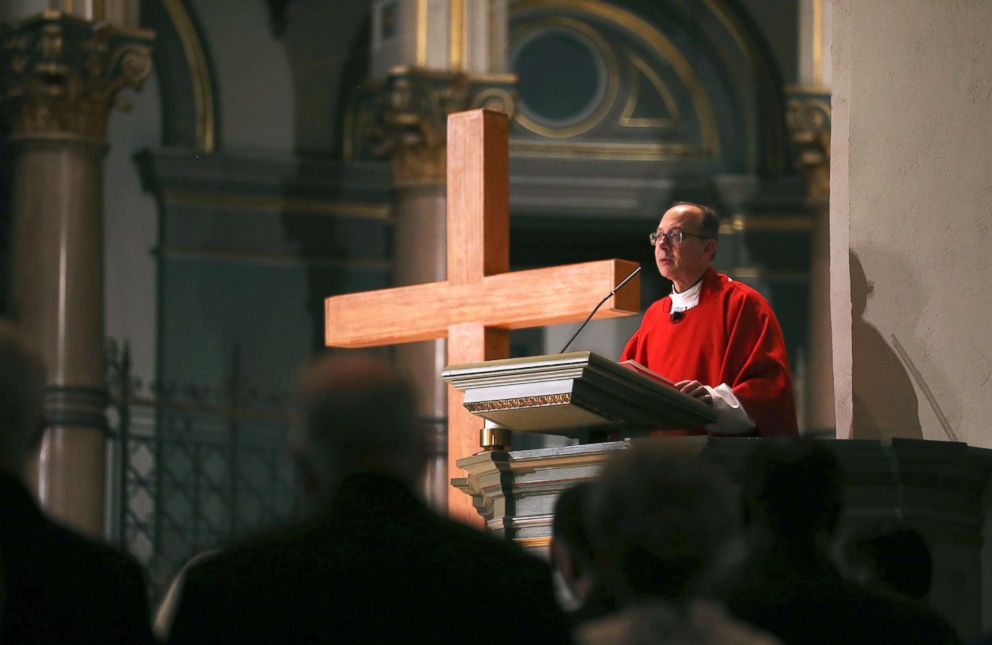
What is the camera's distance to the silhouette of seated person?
2.45m

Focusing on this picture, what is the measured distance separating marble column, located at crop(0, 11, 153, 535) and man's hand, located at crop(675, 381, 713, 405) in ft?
18.0

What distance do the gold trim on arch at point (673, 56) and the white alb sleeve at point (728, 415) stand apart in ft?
25.8

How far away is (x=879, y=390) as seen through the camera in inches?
215

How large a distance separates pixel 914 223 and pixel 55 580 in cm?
341

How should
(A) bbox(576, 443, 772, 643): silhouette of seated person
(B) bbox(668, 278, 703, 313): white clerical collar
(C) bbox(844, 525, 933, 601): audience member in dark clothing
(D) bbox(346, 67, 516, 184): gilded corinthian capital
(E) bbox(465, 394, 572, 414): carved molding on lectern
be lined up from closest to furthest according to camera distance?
(A) bbox(576, 443, 772, 643): silhouette of seated person < (C) bbox(844, 525, 933, 601): audience member in dark clothing < (E) bbox(465, 394, 572, 414): carved molding on lectern < (B) bbox(668, 278, 703, 313): white clerical collar < (D) bbox(346, 67, 516, 184): gilded corinthian capital

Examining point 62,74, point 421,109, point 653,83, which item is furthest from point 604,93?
point 62,74

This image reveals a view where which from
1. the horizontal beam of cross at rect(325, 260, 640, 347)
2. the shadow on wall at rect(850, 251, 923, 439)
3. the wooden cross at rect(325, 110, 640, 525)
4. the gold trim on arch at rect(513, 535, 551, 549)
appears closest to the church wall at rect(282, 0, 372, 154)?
the horizontal beam of cross at rect(325, 260, 640, 347)

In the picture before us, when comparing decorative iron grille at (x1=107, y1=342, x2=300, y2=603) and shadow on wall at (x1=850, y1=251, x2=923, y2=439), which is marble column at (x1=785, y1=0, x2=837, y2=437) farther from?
shadow on wall at (x1=850, y1=251, x2=923, y2=439)

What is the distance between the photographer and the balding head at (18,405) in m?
2.69

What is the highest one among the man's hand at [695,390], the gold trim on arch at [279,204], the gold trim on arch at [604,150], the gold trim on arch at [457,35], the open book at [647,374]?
the gold trim on arch at [457,35]

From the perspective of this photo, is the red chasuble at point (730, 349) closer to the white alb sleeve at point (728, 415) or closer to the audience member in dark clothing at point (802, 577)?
the white alb sleeve at point (728, 415)

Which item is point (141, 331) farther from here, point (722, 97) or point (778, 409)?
point (778, 409)

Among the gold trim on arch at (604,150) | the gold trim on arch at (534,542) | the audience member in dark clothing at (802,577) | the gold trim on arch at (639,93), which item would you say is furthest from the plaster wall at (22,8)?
the audience member in dark clothing at (802,577)

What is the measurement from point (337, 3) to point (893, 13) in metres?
7.27
